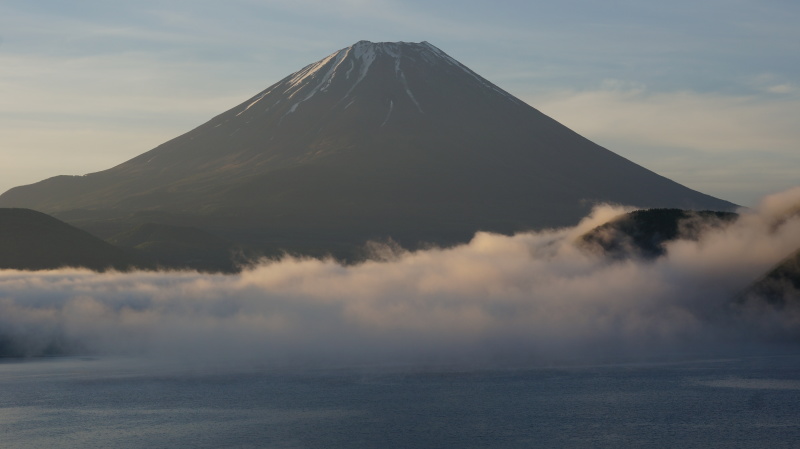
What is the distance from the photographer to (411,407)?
11794 cm

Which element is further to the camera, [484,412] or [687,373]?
[687,373]

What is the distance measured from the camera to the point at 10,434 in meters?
103

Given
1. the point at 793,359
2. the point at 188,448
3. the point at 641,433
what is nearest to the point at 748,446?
the point at 641,433

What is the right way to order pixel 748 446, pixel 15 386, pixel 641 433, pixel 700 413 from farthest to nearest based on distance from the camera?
pixel 15 386
pixel 700 413
pixel 641 433
pixel 748 446

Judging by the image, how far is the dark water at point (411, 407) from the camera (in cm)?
9762

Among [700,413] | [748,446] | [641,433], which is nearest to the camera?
[748,446]

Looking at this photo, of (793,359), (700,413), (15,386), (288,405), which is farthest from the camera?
(793,359)

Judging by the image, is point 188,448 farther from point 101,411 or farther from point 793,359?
point 793,359

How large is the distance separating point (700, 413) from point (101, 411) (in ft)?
207

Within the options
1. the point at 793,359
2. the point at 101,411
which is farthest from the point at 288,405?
the point at 793,359

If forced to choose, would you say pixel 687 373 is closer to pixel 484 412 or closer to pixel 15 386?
pixel 484 412

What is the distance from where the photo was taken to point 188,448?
9306cm

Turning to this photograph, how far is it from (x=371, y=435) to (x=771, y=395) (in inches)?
2031

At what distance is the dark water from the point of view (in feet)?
320
